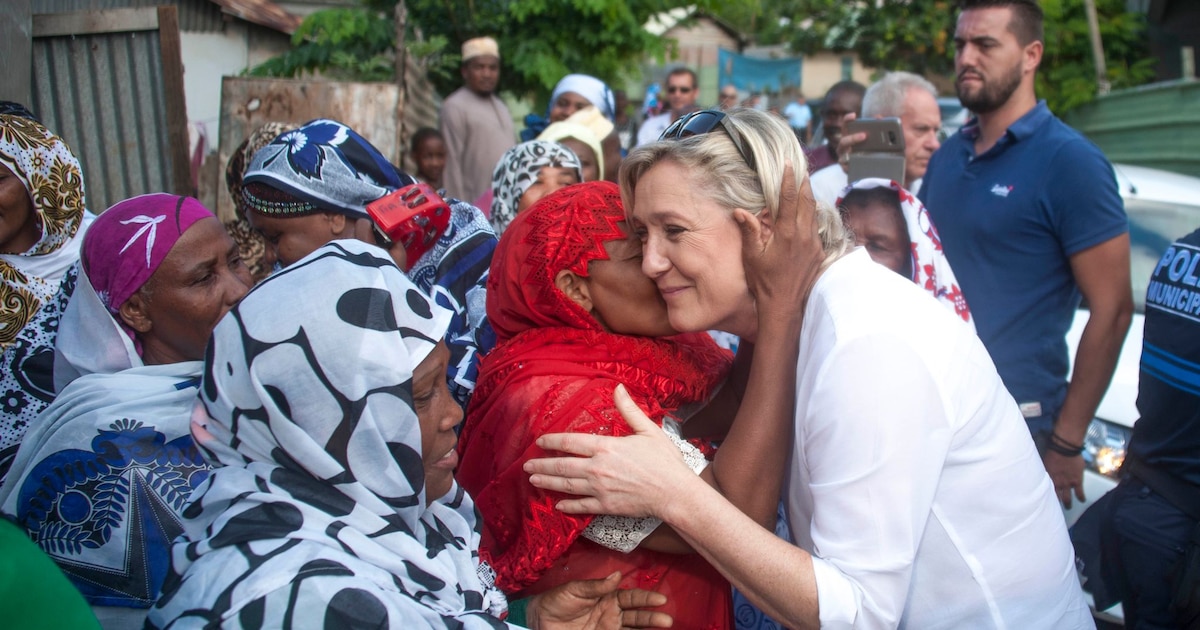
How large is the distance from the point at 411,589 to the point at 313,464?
0.30 meters

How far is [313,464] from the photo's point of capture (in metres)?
1.62

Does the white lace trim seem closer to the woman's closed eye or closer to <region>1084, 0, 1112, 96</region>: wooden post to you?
the woman's closed eye

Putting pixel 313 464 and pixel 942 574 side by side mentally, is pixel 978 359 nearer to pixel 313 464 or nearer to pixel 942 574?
pixel 942 574

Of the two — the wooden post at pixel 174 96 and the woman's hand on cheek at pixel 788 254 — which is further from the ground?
the woman's hand on cheek at pixel 788 254

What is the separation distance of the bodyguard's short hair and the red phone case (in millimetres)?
2578

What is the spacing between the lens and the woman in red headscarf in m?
1.94

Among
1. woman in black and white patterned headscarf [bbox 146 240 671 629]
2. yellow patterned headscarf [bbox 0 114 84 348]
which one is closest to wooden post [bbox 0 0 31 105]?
yellow patterned headscarf [bbox 0 114 84 348]

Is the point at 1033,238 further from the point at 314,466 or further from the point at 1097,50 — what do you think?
the point at 1097,50

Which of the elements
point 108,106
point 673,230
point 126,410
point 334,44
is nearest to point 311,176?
point 126,410

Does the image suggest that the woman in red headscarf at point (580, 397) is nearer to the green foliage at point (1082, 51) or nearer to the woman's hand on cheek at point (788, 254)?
the woman's hand on cheek at point (788, 254)

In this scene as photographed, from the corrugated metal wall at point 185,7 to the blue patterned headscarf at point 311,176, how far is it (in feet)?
9.00

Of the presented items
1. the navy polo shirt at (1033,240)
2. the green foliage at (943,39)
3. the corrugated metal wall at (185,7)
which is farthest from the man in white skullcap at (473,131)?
the green foliage at (943,39)

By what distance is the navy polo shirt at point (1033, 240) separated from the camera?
335 centimetres

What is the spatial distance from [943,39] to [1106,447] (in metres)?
13.3
